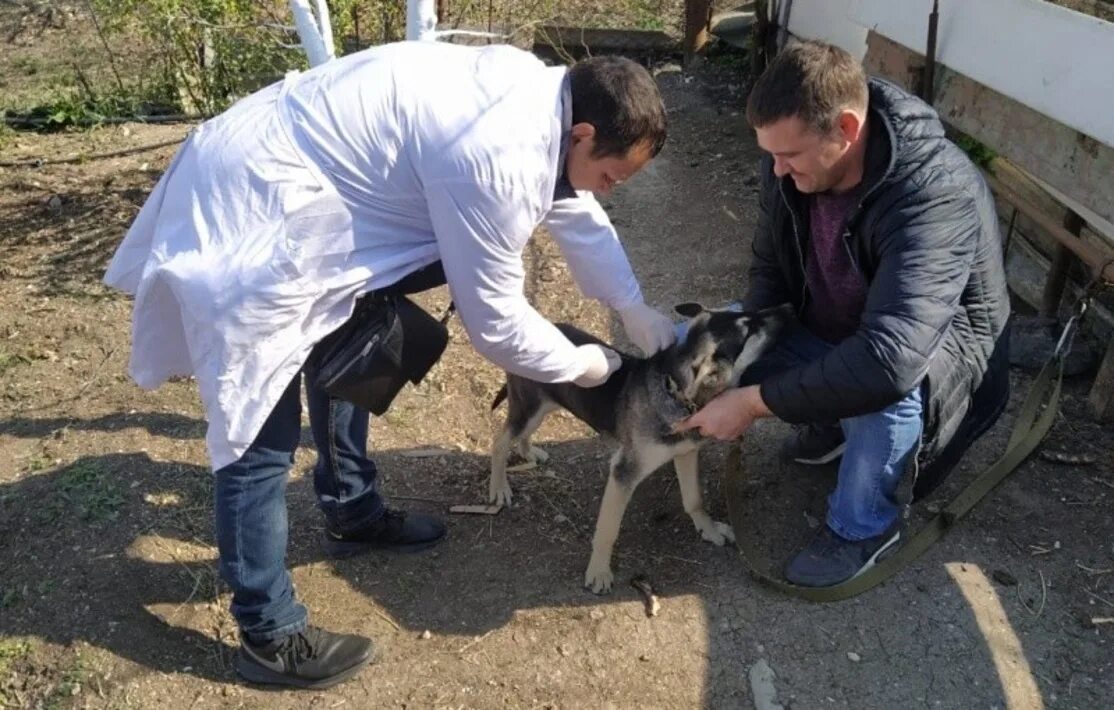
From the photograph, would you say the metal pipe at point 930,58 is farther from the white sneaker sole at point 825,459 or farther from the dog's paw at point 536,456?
the dog's paw at point 536,456

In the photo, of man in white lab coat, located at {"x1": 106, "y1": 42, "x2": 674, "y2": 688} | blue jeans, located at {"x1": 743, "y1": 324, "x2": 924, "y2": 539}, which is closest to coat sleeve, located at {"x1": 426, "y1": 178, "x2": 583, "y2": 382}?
man in white lab coat, located at {"x1": 106, "y1": 42, "x2": 674, "y2": 688}

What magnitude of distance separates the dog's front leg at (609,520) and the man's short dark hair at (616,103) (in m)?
1.45

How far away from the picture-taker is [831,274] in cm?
368

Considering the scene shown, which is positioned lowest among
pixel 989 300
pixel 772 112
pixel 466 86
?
pixel 989 300

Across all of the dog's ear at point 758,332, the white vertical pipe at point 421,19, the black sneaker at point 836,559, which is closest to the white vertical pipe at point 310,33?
the white vertical pipe at point 421,19

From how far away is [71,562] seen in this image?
3.79 metres

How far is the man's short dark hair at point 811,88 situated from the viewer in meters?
3.06

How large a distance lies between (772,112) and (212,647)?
9.00 ft

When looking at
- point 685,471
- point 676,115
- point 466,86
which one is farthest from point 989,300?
point 676,115

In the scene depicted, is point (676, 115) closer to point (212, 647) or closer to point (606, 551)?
point (606, 551)

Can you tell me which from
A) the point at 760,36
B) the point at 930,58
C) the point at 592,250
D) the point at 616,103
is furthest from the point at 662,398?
the point at 760,36

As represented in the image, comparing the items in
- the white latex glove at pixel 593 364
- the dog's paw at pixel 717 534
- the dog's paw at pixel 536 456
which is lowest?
the dog's paw at pixel 536 456

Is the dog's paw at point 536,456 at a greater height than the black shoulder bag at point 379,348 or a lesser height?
lesser

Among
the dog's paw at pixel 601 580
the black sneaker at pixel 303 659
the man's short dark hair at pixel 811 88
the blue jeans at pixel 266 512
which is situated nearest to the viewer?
the blue jeans at pixel 266 512
